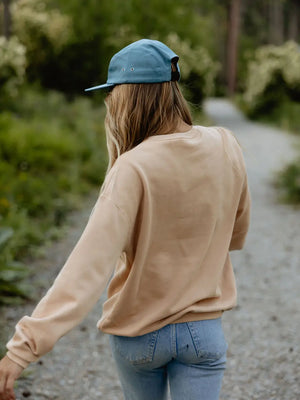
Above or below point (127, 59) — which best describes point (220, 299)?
below

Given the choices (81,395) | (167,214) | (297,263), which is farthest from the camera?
(297,263)

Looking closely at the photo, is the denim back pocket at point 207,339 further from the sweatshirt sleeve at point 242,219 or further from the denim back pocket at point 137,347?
the sweatshirt sleeve at point 242,219

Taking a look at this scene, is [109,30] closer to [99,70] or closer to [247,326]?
[99,70]

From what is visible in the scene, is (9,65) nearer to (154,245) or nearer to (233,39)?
(154,245)

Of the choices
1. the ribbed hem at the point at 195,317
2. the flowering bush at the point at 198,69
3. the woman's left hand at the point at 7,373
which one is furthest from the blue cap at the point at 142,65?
the flowering bush at the point at 198,69

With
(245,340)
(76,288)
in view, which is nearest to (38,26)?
(245,340)

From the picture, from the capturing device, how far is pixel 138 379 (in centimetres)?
186

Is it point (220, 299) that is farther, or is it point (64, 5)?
point (64, 5)

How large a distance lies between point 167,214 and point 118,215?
0.18 metres

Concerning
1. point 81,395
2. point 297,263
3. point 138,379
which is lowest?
point 297,263

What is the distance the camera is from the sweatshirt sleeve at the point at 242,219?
1.99 metres

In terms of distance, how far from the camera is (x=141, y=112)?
1687 mm

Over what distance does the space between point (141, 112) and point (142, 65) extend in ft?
0.44

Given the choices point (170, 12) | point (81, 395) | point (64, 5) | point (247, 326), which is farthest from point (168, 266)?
point (170, 12)
